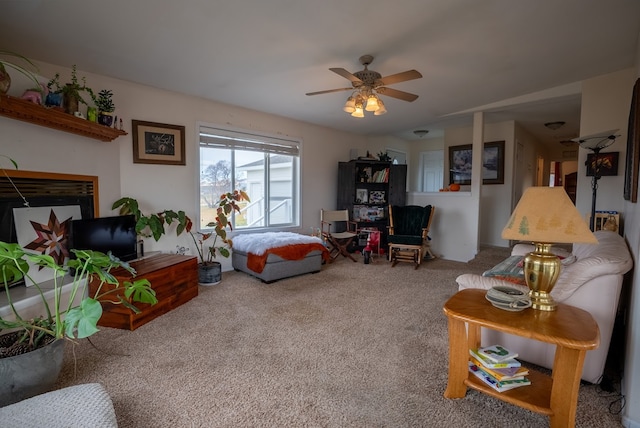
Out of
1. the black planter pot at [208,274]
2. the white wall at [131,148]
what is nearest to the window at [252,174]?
the white wall at [131,148]

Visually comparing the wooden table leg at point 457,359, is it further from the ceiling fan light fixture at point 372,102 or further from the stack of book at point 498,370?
the ceiling fan light fixture at point 372,102

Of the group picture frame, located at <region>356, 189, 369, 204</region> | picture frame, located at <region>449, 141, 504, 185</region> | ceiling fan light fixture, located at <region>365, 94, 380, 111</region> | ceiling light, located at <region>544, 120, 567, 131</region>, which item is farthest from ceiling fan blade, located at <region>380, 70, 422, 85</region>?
ceiling light, located at <region>544, 120, 567, 131</region>

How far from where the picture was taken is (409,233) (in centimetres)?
493

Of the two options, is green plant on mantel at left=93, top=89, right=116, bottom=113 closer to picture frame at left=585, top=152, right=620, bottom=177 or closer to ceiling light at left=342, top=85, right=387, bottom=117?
ceiling light at left=342, top=85, right=387, bottom=117

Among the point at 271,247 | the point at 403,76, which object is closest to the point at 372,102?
the point at 403,76

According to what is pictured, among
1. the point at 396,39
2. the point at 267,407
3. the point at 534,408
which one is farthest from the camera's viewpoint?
the point at 396,39

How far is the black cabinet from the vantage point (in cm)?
537

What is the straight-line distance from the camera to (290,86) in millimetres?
3408

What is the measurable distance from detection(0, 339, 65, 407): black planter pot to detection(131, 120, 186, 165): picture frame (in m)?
2.41

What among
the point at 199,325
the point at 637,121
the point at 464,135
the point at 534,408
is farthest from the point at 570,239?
the point at 464,135

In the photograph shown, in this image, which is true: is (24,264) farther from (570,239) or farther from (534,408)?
(570,239)

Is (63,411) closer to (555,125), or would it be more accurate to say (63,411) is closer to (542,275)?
(542,275)

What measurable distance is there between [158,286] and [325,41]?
2.54 metres

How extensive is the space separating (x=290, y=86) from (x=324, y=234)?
94.4 inches
